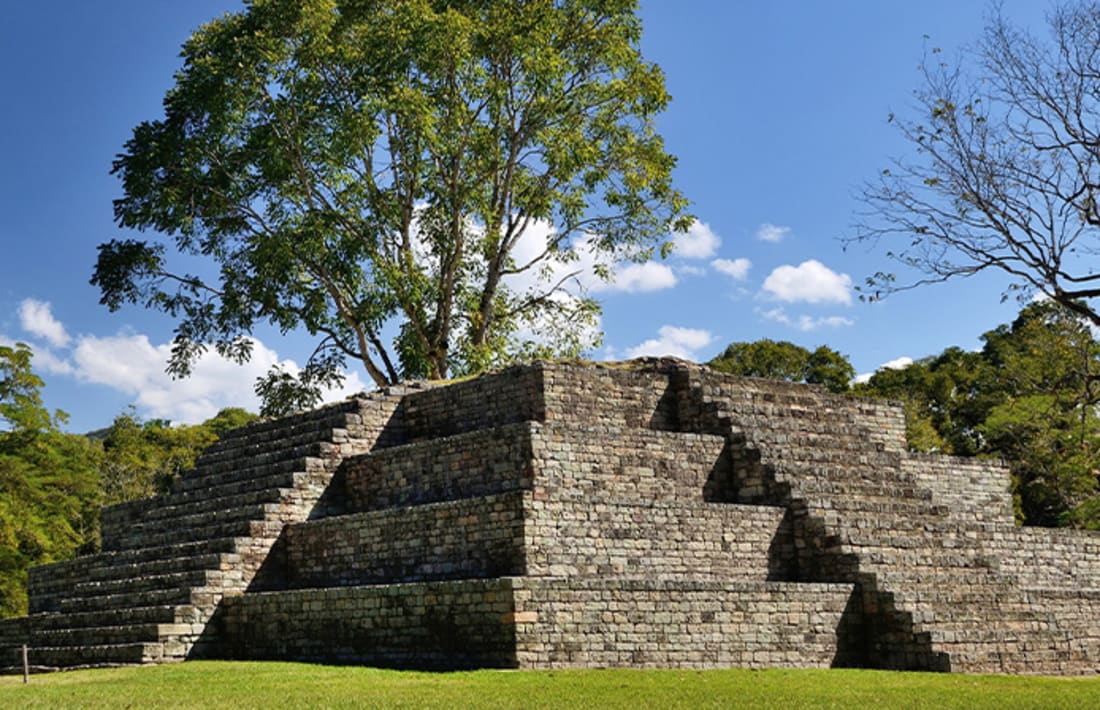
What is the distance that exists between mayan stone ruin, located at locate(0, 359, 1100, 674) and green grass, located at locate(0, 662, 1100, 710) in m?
0.90

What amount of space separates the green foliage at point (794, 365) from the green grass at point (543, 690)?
27.6 metres

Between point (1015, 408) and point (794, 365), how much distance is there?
9.63 meters

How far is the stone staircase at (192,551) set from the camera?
15.4m

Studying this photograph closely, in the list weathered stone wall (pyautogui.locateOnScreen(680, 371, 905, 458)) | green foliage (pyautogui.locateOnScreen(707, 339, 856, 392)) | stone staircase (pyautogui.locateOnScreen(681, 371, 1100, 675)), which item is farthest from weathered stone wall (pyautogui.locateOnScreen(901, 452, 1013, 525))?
green foliage (pyautogui.locateOnScreen(707, 339, 856, 392))

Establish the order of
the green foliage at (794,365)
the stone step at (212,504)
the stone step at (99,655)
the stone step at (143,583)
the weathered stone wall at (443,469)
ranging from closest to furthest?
the stone step at (99,655), the weathered stone wall at (443,469), the stone step at (143,583), the stone step at (212,504), the green foliage at (794,365)

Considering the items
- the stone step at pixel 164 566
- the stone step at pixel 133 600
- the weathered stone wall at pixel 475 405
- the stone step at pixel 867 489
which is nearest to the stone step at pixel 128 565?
the stone step at pixel 164 566

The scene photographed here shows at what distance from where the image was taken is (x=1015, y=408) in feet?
103

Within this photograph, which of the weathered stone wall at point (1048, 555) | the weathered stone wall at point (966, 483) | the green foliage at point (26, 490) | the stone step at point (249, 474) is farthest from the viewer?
the green foliage at point (26, 490)

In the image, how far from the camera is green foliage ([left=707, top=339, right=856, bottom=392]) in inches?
1581

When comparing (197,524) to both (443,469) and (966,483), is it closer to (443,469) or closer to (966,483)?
(443,469)

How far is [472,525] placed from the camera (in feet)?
47.2

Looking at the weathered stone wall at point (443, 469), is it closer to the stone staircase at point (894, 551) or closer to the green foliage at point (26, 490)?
the stone staircase at point (894, 551)

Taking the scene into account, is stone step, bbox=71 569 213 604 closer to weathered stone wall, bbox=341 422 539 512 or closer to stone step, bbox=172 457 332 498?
stone step, bbox=172 457 332 498

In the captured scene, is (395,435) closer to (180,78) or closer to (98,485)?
(180,78)
